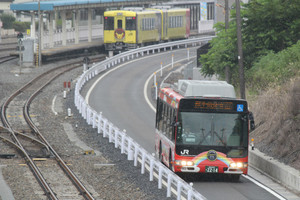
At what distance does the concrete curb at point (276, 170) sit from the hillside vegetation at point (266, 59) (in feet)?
1.68

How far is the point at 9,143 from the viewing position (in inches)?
1112

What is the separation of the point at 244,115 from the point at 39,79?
111ft

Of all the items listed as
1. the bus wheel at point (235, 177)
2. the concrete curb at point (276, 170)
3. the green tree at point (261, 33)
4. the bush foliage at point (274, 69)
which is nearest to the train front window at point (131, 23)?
the green tree at point (261, 33)

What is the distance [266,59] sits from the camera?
116ft

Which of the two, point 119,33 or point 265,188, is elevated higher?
point 119,33

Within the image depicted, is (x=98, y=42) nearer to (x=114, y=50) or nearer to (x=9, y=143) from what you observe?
(x=114, y=50)

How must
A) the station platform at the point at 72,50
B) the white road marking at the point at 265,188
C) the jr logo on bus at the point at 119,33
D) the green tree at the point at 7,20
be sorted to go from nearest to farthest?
1. the white road marking at the point at 265,188
2. the station platform at the point at 72,50
3. the jr logo on bus at the point at 119,33
4. the green tree at the point at 7,20

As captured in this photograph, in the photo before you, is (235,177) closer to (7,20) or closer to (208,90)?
(208,90)

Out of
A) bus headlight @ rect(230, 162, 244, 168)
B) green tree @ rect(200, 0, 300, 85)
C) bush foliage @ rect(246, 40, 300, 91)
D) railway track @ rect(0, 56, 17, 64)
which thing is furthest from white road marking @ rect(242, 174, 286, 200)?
railway track @ rect(0, 56, 17, 64)

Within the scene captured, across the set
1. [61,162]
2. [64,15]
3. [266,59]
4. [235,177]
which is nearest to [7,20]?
[64,15]

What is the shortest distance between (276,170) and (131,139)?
199 inches

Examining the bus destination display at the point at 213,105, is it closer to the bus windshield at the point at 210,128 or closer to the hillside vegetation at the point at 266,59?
the bus windshield at the point at 210,128

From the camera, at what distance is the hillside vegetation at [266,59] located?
2666 cm

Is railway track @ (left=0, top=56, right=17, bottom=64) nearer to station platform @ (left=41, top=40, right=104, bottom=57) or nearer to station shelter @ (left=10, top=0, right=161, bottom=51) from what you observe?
station shelter @ (left=10, top=0, right=161, bottom=51)
